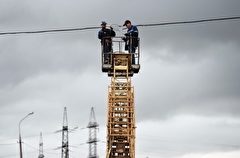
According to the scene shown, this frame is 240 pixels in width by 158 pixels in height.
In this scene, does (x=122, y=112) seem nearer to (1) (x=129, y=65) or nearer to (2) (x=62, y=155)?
(1) (x=129, y=65)

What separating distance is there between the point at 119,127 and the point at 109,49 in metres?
5.51

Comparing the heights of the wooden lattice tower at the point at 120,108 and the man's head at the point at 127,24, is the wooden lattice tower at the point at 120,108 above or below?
below

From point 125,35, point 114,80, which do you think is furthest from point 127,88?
point 125,35

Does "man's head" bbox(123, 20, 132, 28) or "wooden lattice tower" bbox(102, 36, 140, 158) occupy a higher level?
"man's head" bbox(123, 20, 132, 28)

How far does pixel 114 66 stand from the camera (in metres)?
35.5

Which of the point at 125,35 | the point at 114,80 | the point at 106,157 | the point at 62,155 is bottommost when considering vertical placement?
the point at 62,155

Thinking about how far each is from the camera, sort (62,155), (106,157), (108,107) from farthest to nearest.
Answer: (62,155)
(108,107)
(106,157)

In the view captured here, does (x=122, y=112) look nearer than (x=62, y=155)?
Yes

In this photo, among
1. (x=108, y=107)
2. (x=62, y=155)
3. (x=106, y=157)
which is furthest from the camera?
(x=62, y=155)

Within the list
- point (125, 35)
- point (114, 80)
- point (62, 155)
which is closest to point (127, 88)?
point (114, 80)

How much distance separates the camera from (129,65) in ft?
117

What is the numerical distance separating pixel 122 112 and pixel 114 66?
10.8 ft

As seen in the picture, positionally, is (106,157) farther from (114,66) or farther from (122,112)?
(114,66)

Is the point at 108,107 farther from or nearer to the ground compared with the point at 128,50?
nearer to the ground
